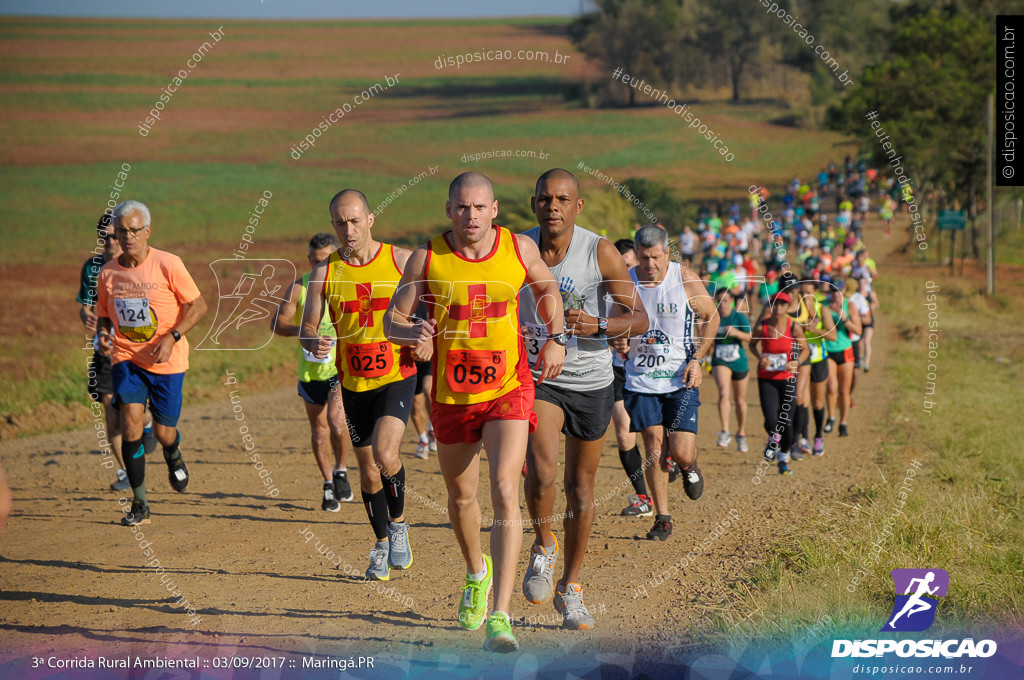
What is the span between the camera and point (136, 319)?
7504mm

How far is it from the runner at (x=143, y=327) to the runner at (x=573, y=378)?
3.27 m

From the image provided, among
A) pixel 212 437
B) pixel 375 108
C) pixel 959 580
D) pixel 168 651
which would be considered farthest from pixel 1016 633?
pixel 375 108

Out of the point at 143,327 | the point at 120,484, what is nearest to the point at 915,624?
the point at 143,327

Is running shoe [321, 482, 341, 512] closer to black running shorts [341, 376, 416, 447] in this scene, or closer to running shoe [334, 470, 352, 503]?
running shoe [334, 470, 352, 503]

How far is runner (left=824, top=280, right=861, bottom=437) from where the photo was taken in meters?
10.6

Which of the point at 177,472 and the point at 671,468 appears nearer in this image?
the point at 177,472

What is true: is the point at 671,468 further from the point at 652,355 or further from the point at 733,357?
the point at 733,357

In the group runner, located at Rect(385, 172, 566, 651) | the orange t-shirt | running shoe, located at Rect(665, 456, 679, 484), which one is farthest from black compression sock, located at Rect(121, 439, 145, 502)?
running shoe, located at Rect(665, 456, 679, 484)

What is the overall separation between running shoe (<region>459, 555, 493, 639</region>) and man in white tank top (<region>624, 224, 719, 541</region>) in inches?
92.8

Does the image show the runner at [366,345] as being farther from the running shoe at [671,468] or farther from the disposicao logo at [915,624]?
the running shoe at [671,468]

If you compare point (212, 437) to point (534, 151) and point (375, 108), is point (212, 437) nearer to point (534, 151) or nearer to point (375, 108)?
point (534, 151)

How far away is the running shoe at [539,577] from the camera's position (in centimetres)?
553

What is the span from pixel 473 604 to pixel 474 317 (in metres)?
1.49

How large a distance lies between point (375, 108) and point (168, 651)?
6330 cm
